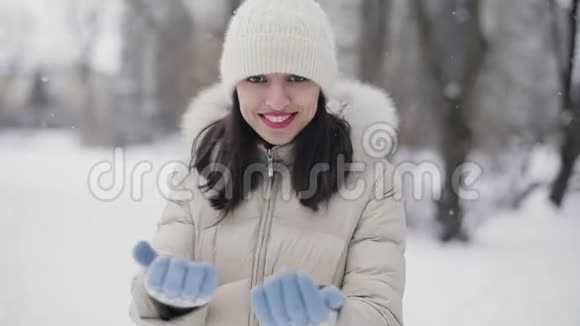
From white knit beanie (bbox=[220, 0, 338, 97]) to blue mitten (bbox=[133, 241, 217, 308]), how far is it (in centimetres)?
43

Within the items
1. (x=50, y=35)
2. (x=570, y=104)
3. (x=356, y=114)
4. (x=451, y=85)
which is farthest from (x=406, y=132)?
(x=50, y=35)

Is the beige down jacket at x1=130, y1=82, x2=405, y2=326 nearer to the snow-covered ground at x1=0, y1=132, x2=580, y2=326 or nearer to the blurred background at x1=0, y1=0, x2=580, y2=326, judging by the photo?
the snow-covered ground at x1=0, y1=132, x2=580, y2=326

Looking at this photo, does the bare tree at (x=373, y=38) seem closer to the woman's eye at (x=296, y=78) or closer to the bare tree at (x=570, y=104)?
the bare tree at (x=570, y=104)

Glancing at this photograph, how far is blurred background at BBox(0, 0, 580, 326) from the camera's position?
10.2ft

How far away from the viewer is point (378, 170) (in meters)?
1.04

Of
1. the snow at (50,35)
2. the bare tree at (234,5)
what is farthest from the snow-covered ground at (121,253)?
the bare tree at (234,5)

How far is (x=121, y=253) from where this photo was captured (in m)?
3.33

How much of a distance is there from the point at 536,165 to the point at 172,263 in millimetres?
3479

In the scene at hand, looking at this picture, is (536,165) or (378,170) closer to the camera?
(378,170)

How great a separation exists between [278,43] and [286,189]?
11.8 inches

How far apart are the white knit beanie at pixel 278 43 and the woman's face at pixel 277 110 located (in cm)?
3

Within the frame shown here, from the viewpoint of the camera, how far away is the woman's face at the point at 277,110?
3.24 feet

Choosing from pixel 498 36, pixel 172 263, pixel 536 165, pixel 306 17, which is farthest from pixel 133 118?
pixel 172 263

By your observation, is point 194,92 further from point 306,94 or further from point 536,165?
point 306,94
